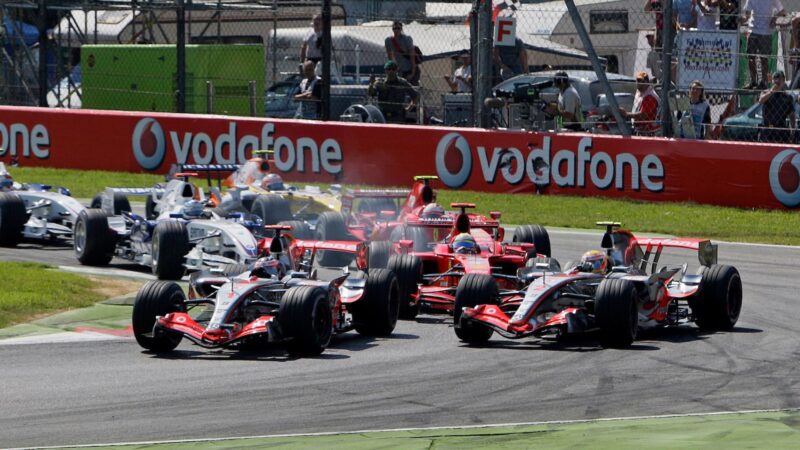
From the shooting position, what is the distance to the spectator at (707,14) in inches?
844

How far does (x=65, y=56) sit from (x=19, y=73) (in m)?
7.24

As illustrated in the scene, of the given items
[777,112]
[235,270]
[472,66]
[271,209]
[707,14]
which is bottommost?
[235,270]

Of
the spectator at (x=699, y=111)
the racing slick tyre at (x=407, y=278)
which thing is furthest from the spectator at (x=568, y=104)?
the racing slick tyre at (x=407, y=278)

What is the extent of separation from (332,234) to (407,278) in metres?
3.41

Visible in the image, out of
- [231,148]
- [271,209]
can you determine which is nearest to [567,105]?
[231,148]

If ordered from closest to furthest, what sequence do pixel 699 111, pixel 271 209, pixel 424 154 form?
pixel 271 209
pixel 699 111
pixel 424 154

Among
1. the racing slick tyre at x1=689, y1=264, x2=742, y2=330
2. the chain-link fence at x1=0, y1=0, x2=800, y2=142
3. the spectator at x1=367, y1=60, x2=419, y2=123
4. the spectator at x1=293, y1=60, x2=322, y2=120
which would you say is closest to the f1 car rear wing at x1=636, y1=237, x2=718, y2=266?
the racing slick tyre at x1=689, y1=264, x2=742, y2=330

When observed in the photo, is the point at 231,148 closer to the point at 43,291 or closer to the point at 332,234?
the point at 332,234

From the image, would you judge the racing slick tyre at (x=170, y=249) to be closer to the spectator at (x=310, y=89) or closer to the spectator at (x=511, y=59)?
the spectator at (x=310, y=89)

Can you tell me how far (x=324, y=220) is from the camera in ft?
52.2

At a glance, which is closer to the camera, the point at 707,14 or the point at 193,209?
the point at 193,209

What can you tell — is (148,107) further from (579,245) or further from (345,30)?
(579,245)

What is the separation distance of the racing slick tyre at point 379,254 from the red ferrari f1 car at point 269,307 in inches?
61.0

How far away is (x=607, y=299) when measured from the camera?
423 inches
